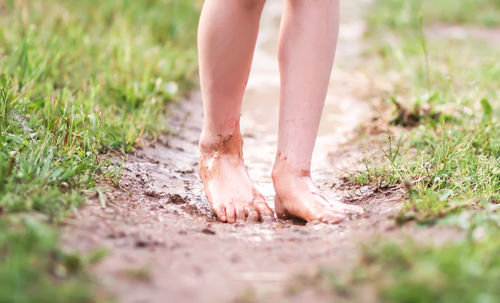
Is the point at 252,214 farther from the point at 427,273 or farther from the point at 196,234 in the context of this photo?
the point at 427,273

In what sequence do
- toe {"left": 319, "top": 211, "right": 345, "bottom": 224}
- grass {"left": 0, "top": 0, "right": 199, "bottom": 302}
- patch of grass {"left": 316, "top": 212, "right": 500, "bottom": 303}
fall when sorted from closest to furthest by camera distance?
patch of grass {"left": 316, "top": 212, "right": 500, "bottom": 303} < grass {"left": 0, "top": 0, "right": 199, "bottom": 302} < toe {"left": 319, "top": 211, "right": 345, "bottom": 224}

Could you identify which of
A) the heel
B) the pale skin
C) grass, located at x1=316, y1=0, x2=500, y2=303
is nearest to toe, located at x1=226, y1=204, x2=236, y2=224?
the pale skin

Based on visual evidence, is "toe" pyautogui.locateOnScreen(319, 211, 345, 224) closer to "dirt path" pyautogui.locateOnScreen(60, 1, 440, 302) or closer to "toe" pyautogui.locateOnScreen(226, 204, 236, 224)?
"dirt path" pyautogui.locateOnScreen(60, 1, 440, 302)

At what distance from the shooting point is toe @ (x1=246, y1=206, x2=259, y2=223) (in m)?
1.72

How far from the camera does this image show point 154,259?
1130mm

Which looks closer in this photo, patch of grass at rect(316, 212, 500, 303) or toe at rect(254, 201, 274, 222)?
patch of grass at rect(316, 212, 500, 303)

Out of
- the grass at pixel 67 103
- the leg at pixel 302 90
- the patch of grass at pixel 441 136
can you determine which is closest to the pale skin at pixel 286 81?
the leg at pixel 302 90

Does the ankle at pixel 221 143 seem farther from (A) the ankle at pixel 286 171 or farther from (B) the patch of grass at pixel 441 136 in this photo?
(B) the patch of grass at pixel 441 136

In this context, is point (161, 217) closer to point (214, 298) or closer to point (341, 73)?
point (214, 298)

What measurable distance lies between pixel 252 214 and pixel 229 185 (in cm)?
15

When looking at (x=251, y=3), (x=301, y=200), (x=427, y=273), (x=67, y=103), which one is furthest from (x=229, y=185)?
(x=427, y=273)

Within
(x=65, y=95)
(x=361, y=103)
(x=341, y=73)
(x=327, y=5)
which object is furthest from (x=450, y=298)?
(x=341, y=73)

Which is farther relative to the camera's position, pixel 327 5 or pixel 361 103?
pixel 361 103

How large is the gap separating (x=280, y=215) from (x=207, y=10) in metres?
0.72
